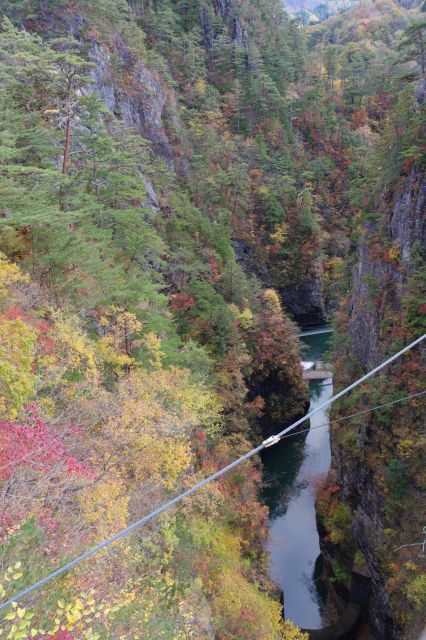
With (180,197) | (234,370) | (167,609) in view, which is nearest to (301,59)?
(180,197)

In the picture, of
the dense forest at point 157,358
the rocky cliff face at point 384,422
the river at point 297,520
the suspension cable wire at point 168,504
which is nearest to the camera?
the suspension cable wire at point 168,504

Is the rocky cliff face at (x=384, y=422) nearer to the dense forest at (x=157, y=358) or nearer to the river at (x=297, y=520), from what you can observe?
the dense forest at (x=157, y=358)

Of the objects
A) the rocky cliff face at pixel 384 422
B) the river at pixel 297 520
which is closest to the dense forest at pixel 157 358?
the rocky cliff face at pixel 384 422

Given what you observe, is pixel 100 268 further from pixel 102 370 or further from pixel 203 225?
pixel 203 225

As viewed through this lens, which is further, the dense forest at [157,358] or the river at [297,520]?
the river at [297,520]

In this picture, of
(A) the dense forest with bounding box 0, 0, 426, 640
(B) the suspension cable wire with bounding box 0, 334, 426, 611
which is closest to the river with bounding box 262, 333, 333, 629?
(A) the dense forest with bounding box 0, 0, 426, 640

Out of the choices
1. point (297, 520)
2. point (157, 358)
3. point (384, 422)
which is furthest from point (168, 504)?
point (297, 520)

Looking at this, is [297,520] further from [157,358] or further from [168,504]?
[168,504]
